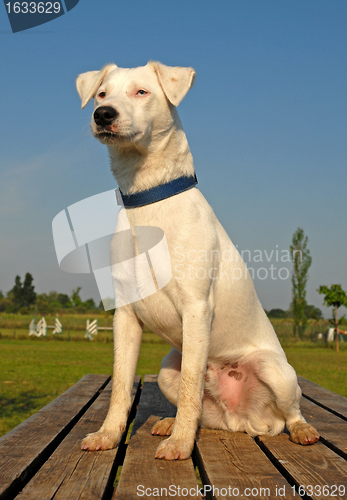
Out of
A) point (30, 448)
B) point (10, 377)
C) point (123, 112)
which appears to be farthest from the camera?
point (10, 377)

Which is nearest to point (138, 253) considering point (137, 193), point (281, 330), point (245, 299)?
point (137, 193)

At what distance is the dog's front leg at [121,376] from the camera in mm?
2270

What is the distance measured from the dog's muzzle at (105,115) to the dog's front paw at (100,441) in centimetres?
163

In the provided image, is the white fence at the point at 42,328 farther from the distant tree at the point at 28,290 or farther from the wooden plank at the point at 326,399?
the distant tree at the point at 28,290

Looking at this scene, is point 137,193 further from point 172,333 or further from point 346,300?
point 346,300

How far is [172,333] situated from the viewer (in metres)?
2.52

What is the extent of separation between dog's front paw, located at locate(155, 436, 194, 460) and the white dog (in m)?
0.02

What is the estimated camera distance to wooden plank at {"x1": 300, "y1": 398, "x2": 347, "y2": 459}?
92.6 inches

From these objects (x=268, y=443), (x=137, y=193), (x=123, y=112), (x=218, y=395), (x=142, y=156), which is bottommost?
(x=268, y=443)

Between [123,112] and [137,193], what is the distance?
46cm

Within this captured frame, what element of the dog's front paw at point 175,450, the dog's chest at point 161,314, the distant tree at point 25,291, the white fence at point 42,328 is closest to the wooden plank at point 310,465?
the dog's front paw at point 175,450

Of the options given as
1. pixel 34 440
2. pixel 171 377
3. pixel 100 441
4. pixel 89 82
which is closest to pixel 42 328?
pixel 171 377

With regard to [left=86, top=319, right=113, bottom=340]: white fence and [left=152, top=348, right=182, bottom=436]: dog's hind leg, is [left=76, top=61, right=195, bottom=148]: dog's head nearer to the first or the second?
[left=152, top=348, right=182, bottom=436]: dog's hind leg

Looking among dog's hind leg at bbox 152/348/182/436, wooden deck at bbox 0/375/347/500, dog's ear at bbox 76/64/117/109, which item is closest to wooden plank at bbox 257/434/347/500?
wooden deck at bbox 0/375/347/500
